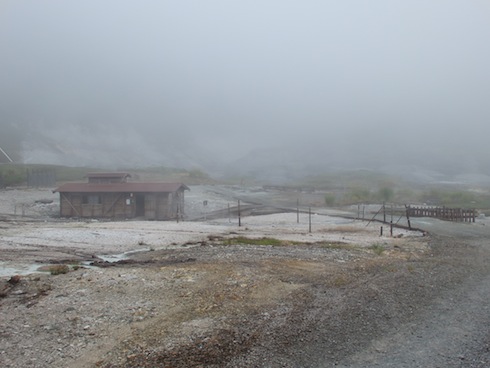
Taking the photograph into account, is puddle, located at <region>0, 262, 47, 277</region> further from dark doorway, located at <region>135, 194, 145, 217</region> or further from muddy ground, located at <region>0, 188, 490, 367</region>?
dark doorway, located at <region>135, 194, 145, 217</region>

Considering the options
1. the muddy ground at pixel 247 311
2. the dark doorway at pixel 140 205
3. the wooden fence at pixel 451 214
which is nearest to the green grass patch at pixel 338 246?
the muddy ground at pixel 247 311

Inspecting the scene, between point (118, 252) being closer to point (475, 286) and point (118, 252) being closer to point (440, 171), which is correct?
point (475, 286)

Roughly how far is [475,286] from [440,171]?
164540mm

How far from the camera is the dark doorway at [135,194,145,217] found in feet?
167

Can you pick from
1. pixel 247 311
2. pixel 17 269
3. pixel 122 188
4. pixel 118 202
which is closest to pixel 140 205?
pixel 118 202

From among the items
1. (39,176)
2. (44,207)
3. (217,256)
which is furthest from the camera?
(39,176)

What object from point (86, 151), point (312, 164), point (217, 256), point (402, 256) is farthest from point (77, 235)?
point (312, 164)

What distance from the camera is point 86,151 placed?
586ft

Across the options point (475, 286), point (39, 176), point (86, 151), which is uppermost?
point (86, 151)

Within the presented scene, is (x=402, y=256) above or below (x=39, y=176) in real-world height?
below

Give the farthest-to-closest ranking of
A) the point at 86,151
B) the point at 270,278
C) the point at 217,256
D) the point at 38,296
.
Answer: the point at 86,151 → the point at 217,256 → the point at 270,278 → the point at 38,296

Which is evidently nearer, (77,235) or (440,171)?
(77,235)

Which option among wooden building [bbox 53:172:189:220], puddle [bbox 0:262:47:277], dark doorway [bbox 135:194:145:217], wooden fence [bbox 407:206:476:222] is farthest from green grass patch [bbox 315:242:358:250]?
dark doorway [bbox 135:194:145:217]

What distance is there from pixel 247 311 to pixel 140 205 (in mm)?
42155
